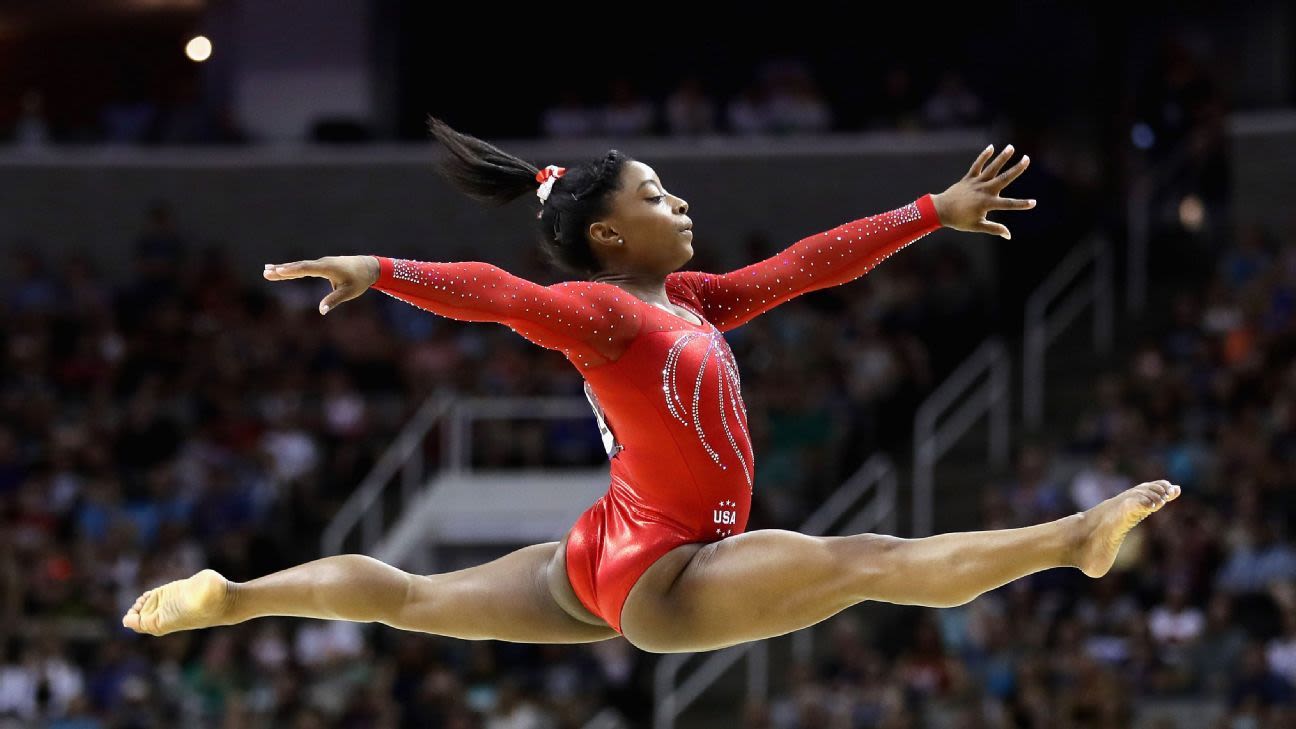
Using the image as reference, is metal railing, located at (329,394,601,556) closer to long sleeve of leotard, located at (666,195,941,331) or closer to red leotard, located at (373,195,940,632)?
long sleeve of leotard, located at (666,195,941,331)

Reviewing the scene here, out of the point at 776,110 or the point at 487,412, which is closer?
the point at 487,412

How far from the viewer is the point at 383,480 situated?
42.4ft

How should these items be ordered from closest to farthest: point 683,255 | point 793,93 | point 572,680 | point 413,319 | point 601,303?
point 601,303, point 683,255, point 572,680, point 413,319, point 793,93

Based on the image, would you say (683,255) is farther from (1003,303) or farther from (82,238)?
(82,238)

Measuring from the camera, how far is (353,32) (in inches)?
626

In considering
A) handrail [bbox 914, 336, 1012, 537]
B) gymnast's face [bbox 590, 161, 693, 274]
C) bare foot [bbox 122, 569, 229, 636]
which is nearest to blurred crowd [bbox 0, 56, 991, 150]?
handrail [bbox 914, 336, 1012, 537]

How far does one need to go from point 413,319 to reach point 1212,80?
6.14 metres

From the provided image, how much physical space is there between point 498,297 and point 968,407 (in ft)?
29.1

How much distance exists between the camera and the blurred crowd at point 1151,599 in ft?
31.2

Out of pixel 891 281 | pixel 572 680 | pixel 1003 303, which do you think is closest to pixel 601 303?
pixel 572 680

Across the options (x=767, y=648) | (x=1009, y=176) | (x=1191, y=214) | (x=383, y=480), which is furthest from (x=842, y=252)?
(x=1191, y=214)

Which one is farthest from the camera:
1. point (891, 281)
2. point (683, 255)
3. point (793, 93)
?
point (793, 93)

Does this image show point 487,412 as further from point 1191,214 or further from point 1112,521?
point 1112,521

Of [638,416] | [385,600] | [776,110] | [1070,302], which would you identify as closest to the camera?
[638,416]
